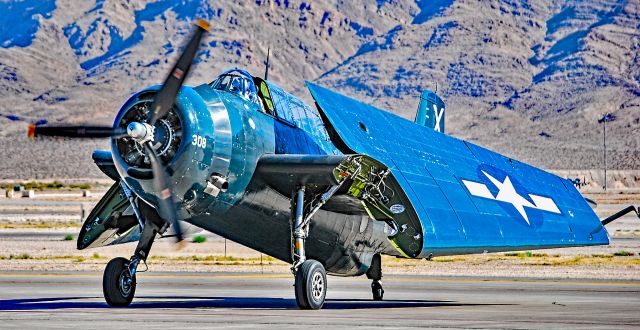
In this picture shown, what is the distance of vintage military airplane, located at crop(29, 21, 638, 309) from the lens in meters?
19.5

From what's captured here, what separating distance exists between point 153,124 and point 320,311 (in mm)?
4617

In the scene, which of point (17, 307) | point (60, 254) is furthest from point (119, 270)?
point (60, 254)

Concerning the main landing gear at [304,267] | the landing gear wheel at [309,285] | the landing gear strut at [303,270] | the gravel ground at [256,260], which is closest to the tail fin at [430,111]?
the gravel ground at [256,260]

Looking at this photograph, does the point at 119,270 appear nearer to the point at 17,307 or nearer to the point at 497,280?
the point at 17,307

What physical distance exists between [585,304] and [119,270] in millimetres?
10012

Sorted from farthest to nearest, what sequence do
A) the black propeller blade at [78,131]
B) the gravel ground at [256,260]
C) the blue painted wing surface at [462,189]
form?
1. the gravel ground at [256,260]
2. the blue painted wing surface at [462,189]
3. the black propeller blade at [78,131]

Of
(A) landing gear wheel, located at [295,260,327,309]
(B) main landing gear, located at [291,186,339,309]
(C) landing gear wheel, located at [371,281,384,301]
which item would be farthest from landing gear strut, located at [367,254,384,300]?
(A) landing gear wheel, located at [295,260,327,309]

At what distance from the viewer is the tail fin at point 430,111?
113 feet

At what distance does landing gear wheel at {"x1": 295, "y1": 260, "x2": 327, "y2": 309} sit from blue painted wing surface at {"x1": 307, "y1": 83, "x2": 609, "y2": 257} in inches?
134

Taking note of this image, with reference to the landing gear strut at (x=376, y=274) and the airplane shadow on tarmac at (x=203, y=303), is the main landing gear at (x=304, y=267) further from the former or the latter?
the landing gear strut at (x=376, y=274)

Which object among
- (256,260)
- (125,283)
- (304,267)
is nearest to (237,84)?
(304,267)

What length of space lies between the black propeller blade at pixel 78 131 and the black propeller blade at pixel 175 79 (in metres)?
0.71

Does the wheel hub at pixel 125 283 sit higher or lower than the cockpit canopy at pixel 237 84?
lower

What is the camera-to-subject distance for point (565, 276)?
37.8 m
